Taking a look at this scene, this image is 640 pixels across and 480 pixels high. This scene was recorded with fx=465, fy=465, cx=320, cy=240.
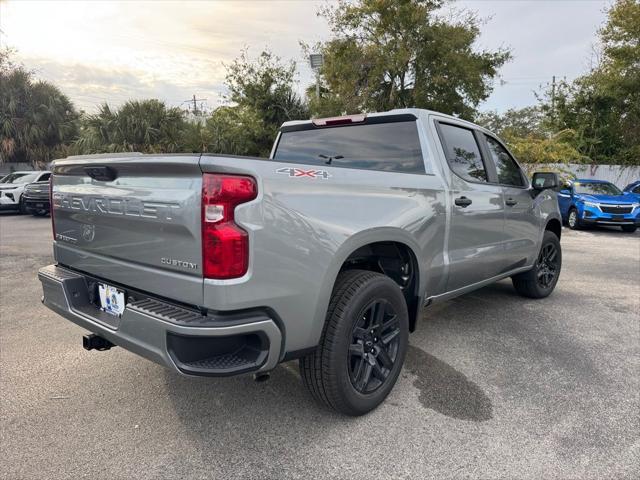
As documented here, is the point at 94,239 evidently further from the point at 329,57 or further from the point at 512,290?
the point at 329,57

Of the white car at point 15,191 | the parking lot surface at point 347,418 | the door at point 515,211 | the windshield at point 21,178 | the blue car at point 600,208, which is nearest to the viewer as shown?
the parking lot surface at point 347,418

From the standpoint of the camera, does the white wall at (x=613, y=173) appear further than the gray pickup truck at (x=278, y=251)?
Yes

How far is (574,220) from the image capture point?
42.7ft

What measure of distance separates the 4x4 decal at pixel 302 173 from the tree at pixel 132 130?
1657 cm

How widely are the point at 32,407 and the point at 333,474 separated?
1.98 m

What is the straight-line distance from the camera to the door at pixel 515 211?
4367 mm

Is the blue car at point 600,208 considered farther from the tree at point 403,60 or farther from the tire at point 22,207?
the tire at point 22,207

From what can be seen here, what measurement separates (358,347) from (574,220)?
488 inches

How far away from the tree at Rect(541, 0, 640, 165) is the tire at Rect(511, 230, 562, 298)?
17955mm

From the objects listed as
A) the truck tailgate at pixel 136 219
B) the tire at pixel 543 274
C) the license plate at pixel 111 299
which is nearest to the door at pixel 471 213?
the tire at pixel 543 274

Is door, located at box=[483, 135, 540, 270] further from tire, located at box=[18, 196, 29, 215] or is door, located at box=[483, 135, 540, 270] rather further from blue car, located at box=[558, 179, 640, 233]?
tire, located at box=[18, 196, 29, 215]

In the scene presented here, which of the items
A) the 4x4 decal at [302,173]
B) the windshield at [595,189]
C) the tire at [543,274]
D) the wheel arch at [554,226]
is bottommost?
the tire at [543,274]

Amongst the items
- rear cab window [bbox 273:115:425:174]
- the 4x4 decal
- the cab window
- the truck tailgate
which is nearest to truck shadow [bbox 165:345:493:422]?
the truck tailgate

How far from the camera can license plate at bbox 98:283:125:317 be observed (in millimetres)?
2627
